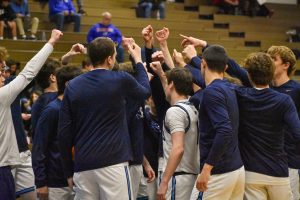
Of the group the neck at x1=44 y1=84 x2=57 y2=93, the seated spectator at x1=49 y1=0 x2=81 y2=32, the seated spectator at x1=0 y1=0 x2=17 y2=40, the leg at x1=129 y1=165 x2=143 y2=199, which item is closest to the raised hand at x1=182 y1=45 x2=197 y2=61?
the leg at x1=129 y1=165 x2=143 y2=199

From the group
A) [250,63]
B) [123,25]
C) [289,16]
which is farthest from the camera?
[289,16]

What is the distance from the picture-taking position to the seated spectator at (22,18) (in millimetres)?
11789

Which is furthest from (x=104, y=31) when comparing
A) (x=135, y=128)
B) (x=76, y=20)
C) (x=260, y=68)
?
(x=260, y=68)


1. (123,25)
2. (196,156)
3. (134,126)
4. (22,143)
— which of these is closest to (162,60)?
(134,126)

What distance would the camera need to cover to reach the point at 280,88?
461 centimetres

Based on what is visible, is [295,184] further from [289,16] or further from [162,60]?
[289,16]

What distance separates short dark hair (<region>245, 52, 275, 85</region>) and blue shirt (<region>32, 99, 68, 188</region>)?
1433 mm

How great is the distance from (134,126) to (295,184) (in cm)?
142

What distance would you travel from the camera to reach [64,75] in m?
4.37

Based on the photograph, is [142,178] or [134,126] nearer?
[134,126]

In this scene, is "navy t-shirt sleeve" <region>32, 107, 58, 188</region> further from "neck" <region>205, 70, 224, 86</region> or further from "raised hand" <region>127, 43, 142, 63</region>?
"neck" <region>205, 70, 224, 86</region>

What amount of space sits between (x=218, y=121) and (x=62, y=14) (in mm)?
9044

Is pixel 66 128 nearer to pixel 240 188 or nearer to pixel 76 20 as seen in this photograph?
pixel 240 188

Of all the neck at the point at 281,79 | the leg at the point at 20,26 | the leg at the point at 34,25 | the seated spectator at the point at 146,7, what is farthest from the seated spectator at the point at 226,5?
the neck at the point at 281,79
